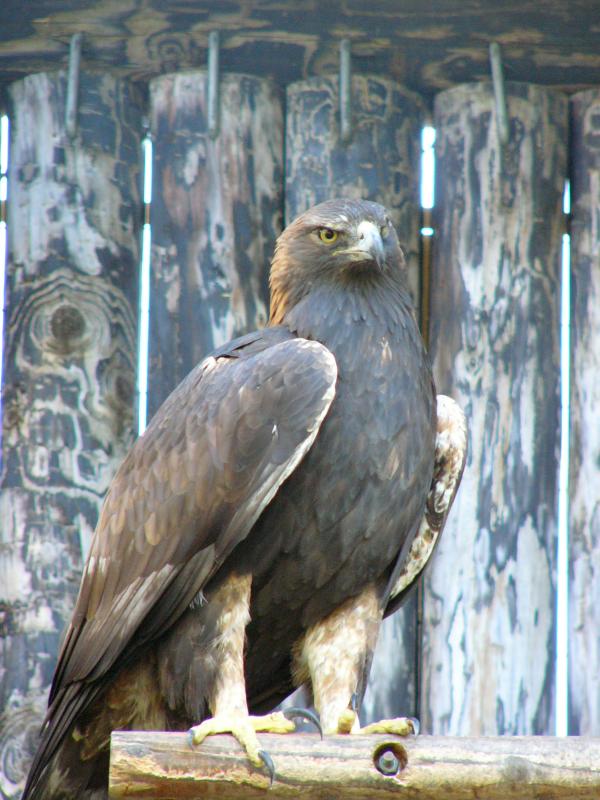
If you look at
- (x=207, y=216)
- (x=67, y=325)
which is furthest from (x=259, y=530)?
(x=207, y=216)

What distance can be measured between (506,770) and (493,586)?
2.01 meters

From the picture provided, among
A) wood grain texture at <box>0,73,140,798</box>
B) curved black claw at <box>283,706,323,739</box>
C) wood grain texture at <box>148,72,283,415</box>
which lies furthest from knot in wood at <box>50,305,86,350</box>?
curved black claw at <box>283,706,323,739</box>

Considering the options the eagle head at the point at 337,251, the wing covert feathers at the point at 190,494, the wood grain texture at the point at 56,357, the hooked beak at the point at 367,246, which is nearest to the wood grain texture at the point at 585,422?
the eagle head at the point at 337,251

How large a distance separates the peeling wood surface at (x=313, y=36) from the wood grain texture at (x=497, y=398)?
0.51 ft

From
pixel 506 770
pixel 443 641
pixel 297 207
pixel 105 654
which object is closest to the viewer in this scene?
pixel 506 770

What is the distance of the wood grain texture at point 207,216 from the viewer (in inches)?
269

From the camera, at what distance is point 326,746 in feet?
15.3

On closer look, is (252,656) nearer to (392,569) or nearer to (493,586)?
(392,569)

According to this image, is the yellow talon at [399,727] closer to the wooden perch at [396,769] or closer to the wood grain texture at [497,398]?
the wooden perch at [396,769]

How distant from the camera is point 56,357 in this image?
6828 millimetres

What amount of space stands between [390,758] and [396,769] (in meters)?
0.03

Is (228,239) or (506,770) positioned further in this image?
(228,239)

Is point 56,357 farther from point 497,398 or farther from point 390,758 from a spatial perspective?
point 390,758

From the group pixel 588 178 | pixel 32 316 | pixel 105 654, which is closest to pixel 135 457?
pixel 105 654
